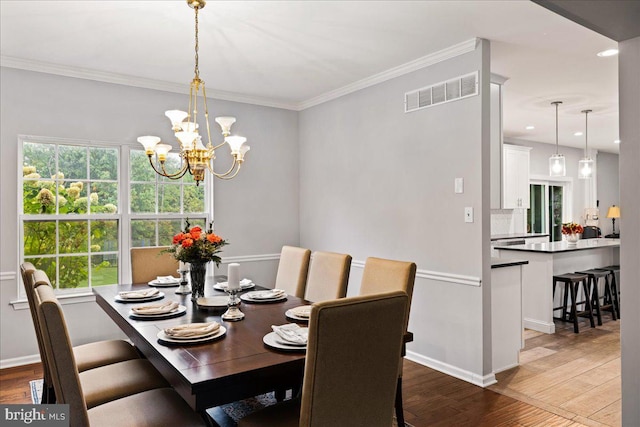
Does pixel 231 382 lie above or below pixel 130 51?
below

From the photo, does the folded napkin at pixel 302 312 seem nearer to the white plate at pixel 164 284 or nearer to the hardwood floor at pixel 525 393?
the hardwood floor at pixel 525 393

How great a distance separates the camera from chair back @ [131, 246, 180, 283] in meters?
3.59

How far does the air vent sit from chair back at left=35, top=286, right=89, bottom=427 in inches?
120

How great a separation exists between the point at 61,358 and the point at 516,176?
23.4ft

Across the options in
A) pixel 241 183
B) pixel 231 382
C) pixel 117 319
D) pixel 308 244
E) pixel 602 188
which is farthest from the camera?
pixel 602 188

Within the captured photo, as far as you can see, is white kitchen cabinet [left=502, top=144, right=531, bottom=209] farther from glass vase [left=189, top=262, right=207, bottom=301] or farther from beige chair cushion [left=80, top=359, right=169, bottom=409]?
beige chair cushion [left=80, top=359, right=169, bottom=409]

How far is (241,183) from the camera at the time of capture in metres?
4.95

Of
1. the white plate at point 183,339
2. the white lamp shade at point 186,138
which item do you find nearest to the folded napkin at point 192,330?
the white plate at point 183,339

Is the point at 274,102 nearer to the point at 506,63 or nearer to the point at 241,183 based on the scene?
the point at 241,183

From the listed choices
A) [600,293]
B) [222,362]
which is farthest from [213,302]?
[600,293]

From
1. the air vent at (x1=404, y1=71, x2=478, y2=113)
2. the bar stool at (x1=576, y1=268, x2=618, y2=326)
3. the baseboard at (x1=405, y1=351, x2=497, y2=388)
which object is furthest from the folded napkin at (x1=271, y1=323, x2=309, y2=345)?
the bar stool at (x1=576, y1=268, x2=618, y2=326)

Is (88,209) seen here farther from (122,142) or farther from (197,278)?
(197,278)

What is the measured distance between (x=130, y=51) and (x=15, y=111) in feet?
3.83

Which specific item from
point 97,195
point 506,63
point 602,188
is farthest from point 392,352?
A: point 602,188
